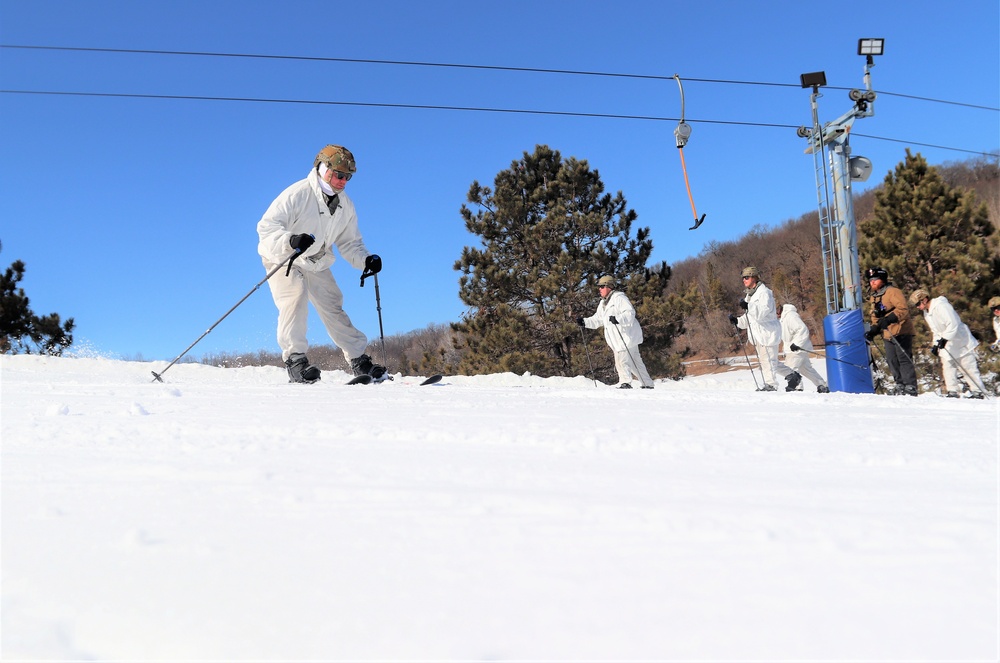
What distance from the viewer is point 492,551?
95cm

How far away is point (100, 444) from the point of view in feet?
5.80

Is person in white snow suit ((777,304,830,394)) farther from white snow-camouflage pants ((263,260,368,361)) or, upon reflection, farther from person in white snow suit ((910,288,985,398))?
white snow-camouflage pants ((263,260,368,361))

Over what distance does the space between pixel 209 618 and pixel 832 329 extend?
9.20 m

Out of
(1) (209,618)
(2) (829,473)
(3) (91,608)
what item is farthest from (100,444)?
(2) (829,473)

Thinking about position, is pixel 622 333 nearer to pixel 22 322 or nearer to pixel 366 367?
pixel 366 367

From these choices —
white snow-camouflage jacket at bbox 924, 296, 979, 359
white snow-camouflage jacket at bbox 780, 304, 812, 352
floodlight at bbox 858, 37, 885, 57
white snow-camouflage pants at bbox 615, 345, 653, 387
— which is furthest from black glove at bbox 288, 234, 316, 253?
floodlight at bbox 858, 37, 885, 57

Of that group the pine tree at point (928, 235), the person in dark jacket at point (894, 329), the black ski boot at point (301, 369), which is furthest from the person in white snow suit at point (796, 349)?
the pine tree at point (928, 235)

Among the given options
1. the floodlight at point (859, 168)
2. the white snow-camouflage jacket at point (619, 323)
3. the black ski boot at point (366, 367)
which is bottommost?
the black ski boot at point (366, 367)

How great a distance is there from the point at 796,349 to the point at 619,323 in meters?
2.29

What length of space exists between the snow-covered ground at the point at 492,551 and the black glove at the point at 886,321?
7.31 meters

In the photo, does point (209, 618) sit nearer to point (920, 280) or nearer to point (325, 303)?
point (325, 303)

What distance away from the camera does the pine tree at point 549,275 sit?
49.5 feet

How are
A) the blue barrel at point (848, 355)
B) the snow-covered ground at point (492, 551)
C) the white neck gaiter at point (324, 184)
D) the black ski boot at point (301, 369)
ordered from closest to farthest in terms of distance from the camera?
the snow-covered ground at point (492, 551)
the black ski boot at point (301, 369)
the white neck gaiter at point (324, 184)
the blue barrel at point (848, 355)

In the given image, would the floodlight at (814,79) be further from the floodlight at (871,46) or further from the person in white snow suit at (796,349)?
the person in white snow suit at (796,349)
